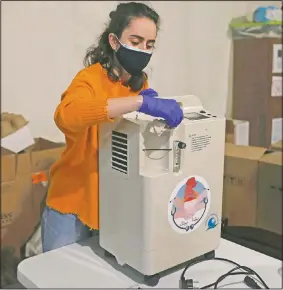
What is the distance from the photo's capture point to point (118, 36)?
869 millimetres

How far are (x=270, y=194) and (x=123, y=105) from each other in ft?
4.19

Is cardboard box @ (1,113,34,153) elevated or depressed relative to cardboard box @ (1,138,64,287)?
elevated

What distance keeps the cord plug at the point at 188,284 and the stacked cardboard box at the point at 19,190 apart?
109cm

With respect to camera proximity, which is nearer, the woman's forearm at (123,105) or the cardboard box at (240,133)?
the woman's forearm at (123,105)

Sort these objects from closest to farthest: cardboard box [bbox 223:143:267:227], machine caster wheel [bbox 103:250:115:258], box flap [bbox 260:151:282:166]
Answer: machine caster wheel [bbox 103:250:115:258]
cardboard box [bbox 223:143:267:227]
box flap [bbox 260:151:282:166]

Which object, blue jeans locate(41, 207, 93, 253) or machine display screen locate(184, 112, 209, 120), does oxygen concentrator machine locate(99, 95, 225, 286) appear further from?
blue jeans locate(41, 207, 93, 253)

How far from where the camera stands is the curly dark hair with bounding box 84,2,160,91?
2.80 feet

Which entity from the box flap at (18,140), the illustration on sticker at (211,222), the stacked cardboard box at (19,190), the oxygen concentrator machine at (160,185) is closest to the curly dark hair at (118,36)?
the oxygen concentrator machine at (160,185)

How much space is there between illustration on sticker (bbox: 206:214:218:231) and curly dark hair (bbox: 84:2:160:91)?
0.35 meters

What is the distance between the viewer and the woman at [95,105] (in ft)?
2.72

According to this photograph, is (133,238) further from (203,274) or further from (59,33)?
(59,33)

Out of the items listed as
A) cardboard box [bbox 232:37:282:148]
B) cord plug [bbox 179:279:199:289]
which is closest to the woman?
cord plug [bbox 179:279:199:289]

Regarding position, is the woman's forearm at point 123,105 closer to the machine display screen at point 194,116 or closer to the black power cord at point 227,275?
the machine display screen at point 194,116

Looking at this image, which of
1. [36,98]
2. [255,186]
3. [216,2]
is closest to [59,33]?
[36,98]
